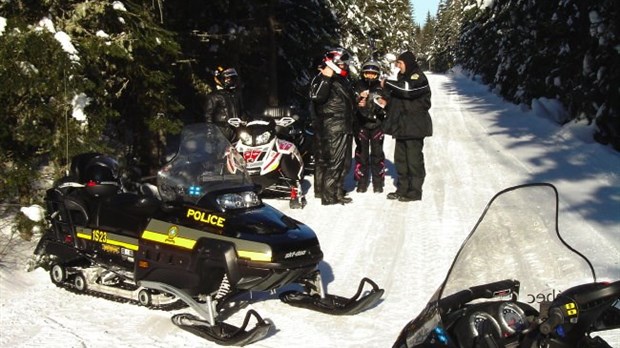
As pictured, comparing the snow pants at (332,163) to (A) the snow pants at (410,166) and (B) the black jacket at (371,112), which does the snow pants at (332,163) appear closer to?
(B) the black jacket at (371,112)

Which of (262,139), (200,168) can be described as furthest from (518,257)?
(262,139)

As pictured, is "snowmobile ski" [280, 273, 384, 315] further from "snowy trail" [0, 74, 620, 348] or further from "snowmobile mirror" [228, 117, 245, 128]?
"snowmobile mirror" [228, 117, 245, 128]

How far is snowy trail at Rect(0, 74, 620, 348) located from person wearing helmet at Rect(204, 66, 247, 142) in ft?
5.46

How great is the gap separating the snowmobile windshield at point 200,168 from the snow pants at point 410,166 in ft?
13.0

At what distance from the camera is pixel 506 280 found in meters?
3.18

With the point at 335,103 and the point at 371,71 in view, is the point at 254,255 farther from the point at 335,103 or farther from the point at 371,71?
the point at 371,71

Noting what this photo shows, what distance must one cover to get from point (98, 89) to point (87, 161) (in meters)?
1.28

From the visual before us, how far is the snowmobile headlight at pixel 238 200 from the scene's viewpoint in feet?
16.6

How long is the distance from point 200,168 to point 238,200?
52 cm

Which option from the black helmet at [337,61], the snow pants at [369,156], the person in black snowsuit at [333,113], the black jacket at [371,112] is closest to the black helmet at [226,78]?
the person in black snowsuit at [333,113]

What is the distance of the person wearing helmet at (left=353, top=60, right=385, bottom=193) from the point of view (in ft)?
31.0

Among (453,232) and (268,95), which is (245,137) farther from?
(268,95)

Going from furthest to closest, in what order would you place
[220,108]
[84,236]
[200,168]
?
[220,108], [84,236], [200,168]

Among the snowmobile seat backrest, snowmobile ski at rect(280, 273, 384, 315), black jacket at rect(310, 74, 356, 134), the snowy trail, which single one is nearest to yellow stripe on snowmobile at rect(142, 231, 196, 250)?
the snowy trail
